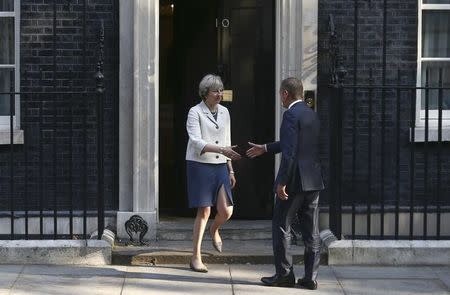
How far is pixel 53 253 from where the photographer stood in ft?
25.7

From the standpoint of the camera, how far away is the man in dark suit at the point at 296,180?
6.84m

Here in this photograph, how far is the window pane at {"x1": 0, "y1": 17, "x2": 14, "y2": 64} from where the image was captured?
882 cm

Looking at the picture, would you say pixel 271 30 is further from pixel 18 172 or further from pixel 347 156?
pixel 18 172

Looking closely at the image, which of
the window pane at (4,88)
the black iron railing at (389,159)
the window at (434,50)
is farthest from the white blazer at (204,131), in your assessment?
the window at (434,50)

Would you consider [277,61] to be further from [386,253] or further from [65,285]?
[65,285]

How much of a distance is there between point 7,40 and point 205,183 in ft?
9.05

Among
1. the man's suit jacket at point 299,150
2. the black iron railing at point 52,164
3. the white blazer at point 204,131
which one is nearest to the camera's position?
the man's suit jacket at point 299,150

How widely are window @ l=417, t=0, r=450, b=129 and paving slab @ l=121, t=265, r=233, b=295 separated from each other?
109 inches

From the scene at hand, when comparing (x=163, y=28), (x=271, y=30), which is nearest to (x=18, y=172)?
(x=163, y=28)

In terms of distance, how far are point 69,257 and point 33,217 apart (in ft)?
2.97

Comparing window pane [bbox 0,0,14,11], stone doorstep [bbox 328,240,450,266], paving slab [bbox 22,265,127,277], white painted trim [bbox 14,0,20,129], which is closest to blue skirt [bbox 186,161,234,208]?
paving slab [bbox 22,265,127,277]

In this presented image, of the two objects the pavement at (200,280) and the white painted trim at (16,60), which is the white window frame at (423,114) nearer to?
the pavement at (200,280)

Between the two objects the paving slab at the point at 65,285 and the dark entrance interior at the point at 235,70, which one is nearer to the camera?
the paving slab at the point at 65,285

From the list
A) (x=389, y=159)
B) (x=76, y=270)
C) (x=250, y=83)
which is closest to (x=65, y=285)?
(x=76, y=270)
